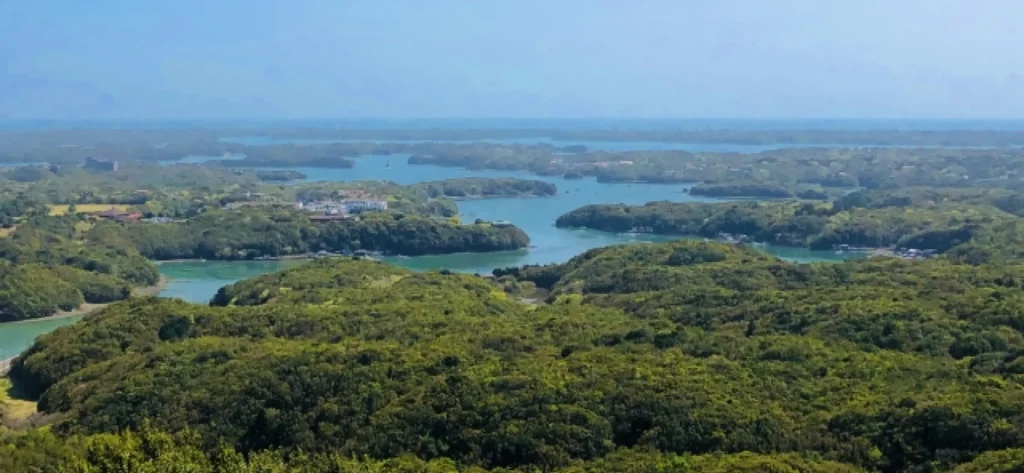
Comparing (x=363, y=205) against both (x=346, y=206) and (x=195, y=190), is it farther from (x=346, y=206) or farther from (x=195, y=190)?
(x=195, y=190)

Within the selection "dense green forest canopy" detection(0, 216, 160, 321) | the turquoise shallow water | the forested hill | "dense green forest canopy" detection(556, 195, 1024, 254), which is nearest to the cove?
the turquoise shallow water

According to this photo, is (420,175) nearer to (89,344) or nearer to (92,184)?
(92,184)

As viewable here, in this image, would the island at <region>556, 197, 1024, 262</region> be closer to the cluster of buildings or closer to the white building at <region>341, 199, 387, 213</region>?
the white building at <region>341, 199, 387, 213</region>

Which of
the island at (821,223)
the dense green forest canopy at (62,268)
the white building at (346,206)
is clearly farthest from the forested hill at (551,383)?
the white building at (346,206)

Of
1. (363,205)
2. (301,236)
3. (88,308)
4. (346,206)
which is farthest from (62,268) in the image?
(363,205)

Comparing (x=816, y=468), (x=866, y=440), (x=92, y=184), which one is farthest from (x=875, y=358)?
(x=92, y=184)

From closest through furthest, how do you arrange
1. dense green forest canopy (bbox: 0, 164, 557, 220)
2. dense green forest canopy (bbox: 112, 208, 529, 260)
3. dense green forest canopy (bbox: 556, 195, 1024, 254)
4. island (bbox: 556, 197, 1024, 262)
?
dense green forest canopy (bbox: 112, 208, 529, 260)
island (bbox: 556, 197, 1024, 262)
dense green forest canopy (bbox: 556, 195, 1024, 254)
dense green forest canopy (bbox: 0, 164, 557, 220)

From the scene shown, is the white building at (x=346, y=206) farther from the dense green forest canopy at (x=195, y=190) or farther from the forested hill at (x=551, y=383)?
the forested hill at (x=551, y=383)
